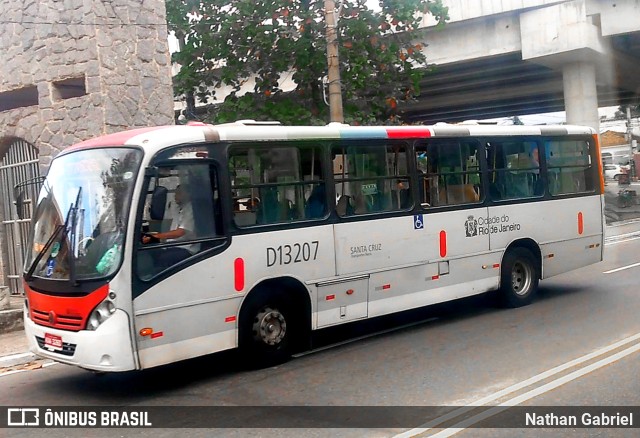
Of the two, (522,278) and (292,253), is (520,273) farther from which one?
(292,253)

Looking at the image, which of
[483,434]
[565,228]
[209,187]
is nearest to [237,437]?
[483,434]

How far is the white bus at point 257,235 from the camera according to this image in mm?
7367

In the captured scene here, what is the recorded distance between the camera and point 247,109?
18.5 meters

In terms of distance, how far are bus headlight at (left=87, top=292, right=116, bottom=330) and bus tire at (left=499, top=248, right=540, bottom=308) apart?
6173mm

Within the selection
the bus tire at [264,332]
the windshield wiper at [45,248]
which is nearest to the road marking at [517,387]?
the bus tire at [264,332]

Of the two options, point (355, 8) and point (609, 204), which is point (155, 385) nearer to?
point (355, 8)

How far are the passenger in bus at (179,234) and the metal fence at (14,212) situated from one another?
756cm

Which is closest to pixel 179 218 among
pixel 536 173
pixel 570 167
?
pixel 536 173

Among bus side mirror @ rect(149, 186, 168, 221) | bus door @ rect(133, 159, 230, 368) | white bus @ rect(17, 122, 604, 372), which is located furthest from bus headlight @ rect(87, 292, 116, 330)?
bus side mirror @ rect(149, 186, 168, 221)

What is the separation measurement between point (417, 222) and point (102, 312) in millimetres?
4455

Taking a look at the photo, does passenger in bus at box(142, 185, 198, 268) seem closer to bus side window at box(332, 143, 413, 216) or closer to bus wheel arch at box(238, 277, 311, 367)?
bus wheel arch at box(238, 277, 311, 367)

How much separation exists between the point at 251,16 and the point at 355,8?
2.48 meters

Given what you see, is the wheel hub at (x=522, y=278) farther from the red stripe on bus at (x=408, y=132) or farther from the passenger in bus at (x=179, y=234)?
the passenger in bus at (x=179, y=234)

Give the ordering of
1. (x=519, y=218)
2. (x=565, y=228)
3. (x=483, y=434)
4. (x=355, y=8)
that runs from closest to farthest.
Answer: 1. (x=483, y=434)
2. (x=519, y=218)
3. (x=565, y=228)
4. (x=355, y=8)
